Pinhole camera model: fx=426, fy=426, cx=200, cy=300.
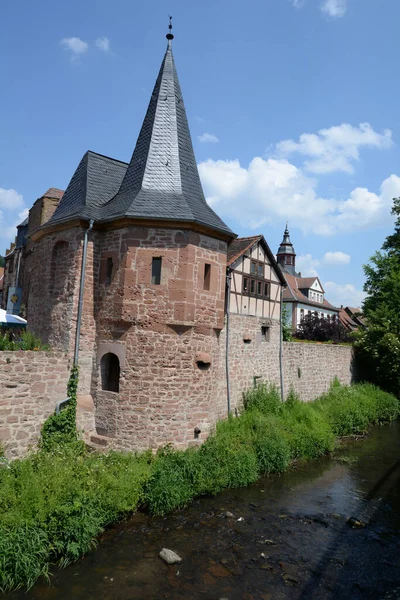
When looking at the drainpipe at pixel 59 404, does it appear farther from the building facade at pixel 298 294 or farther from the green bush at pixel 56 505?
the building facade at pixel 298 294

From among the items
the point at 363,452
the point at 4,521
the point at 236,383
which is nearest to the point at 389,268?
the point at 363,452

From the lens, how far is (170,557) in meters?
7.32

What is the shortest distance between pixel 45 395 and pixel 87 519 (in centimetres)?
343

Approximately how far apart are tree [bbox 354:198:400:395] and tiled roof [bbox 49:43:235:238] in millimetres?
14731

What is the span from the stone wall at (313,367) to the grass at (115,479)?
3.10m

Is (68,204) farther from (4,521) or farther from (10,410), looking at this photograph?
(4,521)

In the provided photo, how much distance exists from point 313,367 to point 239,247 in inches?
311

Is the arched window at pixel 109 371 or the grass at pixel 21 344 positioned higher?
the grass at pixel 21 344

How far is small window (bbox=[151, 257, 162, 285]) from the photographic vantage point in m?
11.1

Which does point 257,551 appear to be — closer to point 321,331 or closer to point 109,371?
point 109,371

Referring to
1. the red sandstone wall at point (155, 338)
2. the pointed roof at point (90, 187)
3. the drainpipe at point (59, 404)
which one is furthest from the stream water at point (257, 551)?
the pointed roof at point (90, 187)

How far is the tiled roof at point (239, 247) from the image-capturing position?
14.7 metres

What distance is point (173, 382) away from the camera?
1086cm

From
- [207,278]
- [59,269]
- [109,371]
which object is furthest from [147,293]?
[59,269]
